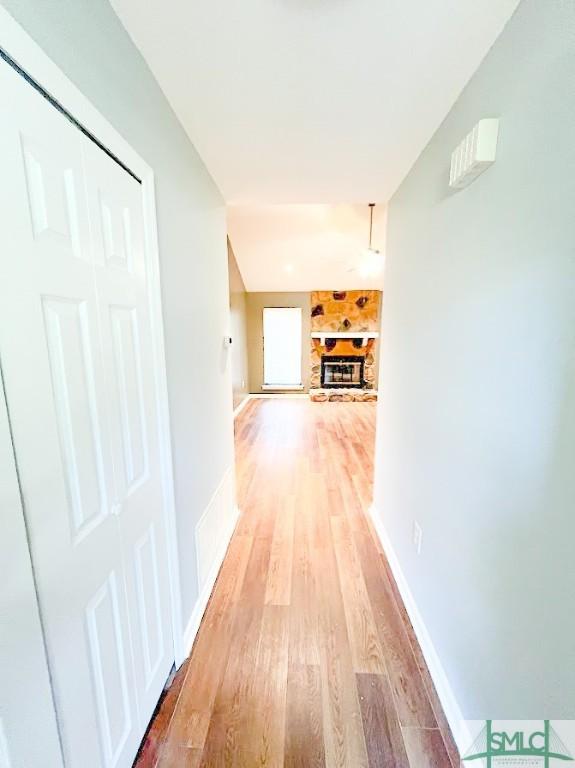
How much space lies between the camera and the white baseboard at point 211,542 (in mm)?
1518

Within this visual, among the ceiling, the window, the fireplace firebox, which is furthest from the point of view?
the fireplace firebox

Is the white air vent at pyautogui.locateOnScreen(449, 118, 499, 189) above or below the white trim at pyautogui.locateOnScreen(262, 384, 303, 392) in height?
above

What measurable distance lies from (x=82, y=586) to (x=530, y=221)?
1.49 m

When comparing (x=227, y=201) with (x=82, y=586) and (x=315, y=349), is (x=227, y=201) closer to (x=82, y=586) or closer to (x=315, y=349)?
(x=82, y=586)

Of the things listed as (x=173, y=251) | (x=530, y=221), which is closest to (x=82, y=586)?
(x=173, y=251)

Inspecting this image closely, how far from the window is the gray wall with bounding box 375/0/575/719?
5.89 metres

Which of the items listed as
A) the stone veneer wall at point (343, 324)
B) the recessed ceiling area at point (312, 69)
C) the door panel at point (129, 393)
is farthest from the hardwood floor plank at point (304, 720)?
the stone veneer wall at point (343, 324)

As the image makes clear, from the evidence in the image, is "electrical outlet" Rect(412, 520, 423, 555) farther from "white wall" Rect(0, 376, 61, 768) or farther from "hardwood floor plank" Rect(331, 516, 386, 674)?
"white wall" Rect(0, 376, 61, 768)

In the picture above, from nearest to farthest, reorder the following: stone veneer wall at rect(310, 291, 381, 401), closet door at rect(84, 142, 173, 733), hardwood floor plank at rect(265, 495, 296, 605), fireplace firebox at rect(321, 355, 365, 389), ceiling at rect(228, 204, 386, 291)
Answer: closet door at rect(84, 142, 173, 733) → hardwood floor plank at rect(265, 495, 296, 605) → ceiling at rect(228, 204, 386, 291) → stone veneer wall at rect(310, 291, 381, 401) → fireplace firebox at rect(321, 355, 365, 389)

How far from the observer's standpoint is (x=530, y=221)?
31.2 inches

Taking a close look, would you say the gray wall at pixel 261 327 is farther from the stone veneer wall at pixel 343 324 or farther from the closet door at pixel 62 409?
the closet door at pixel 62 409

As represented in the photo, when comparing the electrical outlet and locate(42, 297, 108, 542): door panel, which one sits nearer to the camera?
locate(42, 297, 108, 542): door panel

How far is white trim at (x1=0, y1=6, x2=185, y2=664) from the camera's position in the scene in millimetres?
592

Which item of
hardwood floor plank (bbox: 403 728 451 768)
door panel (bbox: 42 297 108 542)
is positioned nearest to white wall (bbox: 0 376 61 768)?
door panel (bbox: 42 297 108 542)
